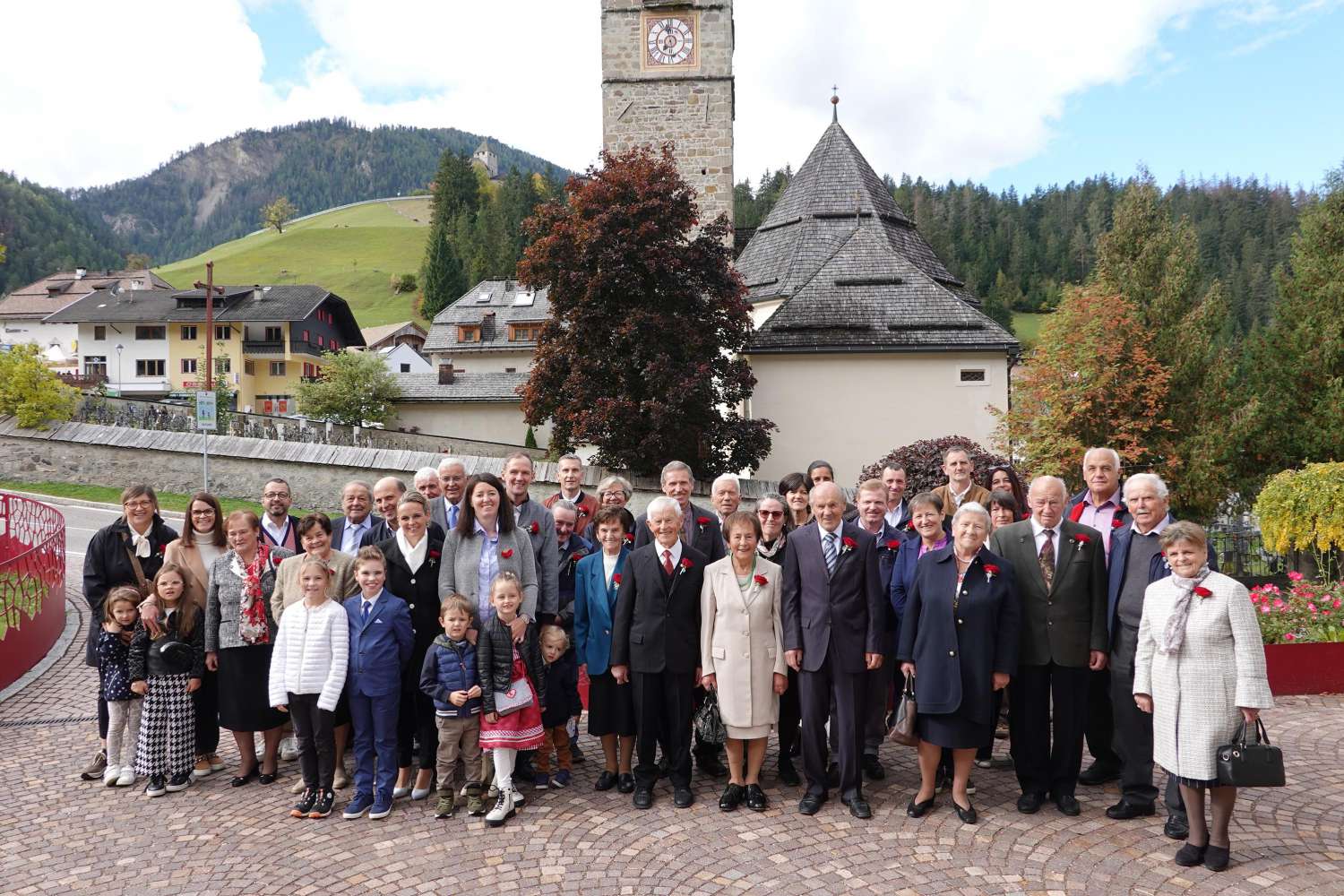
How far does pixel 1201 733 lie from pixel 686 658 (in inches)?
117

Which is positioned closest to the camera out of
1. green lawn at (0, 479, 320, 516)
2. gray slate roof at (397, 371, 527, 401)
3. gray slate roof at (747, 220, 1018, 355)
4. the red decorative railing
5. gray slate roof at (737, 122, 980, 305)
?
the red decorative railing

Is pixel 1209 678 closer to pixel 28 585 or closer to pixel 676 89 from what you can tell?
pixel 28 585

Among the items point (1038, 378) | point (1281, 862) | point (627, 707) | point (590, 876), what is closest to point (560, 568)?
point (627, 707)

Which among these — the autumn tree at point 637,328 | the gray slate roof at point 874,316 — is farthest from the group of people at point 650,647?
the gray slate roof at point 874,316

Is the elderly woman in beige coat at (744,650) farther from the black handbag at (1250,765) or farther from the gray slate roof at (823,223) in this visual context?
the gray slate roof at (823,223)

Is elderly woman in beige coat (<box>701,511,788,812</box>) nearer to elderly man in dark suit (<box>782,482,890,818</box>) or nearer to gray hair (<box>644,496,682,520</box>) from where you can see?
elderly man in dark suit (<box>782,482,890,818</box>)

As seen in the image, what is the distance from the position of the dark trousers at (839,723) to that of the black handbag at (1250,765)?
77.4 inches

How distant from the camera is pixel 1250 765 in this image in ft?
14.8

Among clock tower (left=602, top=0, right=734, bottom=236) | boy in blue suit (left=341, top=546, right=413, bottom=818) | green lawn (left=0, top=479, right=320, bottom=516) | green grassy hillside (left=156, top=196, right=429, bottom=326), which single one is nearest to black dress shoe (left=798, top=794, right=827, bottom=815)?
boy in blue suit (left=341, top=546, right=413, bottom=818)

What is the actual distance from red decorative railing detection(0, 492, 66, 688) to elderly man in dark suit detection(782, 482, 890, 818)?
24.9ft

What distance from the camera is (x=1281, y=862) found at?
187 inches

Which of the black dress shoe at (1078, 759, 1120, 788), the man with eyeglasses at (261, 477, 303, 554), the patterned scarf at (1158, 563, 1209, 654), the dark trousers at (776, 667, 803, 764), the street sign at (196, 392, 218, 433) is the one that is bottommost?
the black dress shoe at (1078, 759, 1120, 788)

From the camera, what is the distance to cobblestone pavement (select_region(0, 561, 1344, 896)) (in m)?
4.59

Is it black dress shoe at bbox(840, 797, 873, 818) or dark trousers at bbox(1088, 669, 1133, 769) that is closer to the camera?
black dress shoe at bbox(840, 797, 873, 818)
